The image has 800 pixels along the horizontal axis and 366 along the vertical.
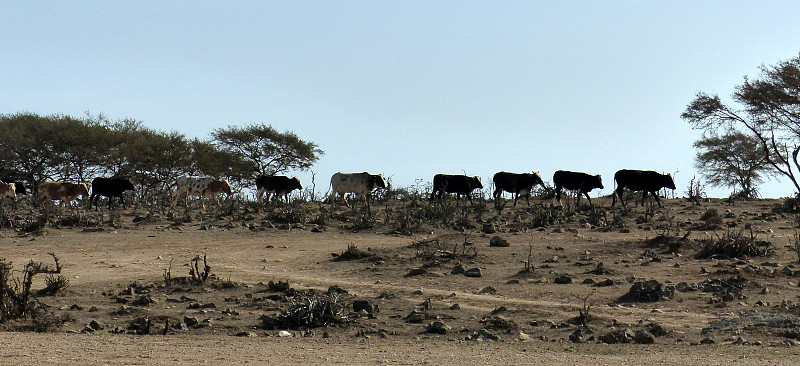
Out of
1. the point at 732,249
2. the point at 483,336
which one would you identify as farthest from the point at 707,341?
the point at 732,249

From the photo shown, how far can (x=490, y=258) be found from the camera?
16.1 meters

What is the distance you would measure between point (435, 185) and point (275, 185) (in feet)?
16.5

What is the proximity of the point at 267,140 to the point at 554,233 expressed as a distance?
75.2 feet

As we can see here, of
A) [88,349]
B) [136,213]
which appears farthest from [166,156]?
[88,349]

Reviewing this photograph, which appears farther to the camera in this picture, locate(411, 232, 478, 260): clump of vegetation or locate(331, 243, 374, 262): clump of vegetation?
locate(331, 243, 374, 262): clump of vegetation

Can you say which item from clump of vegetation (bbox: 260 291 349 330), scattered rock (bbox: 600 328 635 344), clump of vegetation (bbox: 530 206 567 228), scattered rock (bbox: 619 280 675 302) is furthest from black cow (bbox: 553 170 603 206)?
scattered rock (bbox: 600 328 635 344)

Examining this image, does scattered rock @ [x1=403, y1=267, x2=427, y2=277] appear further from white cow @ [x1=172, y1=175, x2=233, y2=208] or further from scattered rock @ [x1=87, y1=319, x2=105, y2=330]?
white cow @ [x1=172, y1=175, x2=233, y2=208]

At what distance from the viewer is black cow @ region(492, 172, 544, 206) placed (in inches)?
1044

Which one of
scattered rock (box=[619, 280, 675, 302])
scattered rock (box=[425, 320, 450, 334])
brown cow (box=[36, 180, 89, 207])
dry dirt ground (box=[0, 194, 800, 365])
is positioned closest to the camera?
dry dirt ground (box=[0, 194, 800, 365])

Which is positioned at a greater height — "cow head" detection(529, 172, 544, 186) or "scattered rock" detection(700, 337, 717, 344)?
"cow head" detection(529, 172, 544, 186)

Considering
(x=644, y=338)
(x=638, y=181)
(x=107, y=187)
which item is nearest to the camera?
(x=644, y=338)

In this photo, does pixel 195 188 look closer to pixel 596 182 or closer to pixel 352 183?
pixel 352 183

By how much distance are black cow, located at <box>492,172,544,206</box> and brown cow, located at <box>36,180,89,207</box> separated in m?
11.2

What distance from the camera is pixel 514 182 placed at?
26.5 meters
